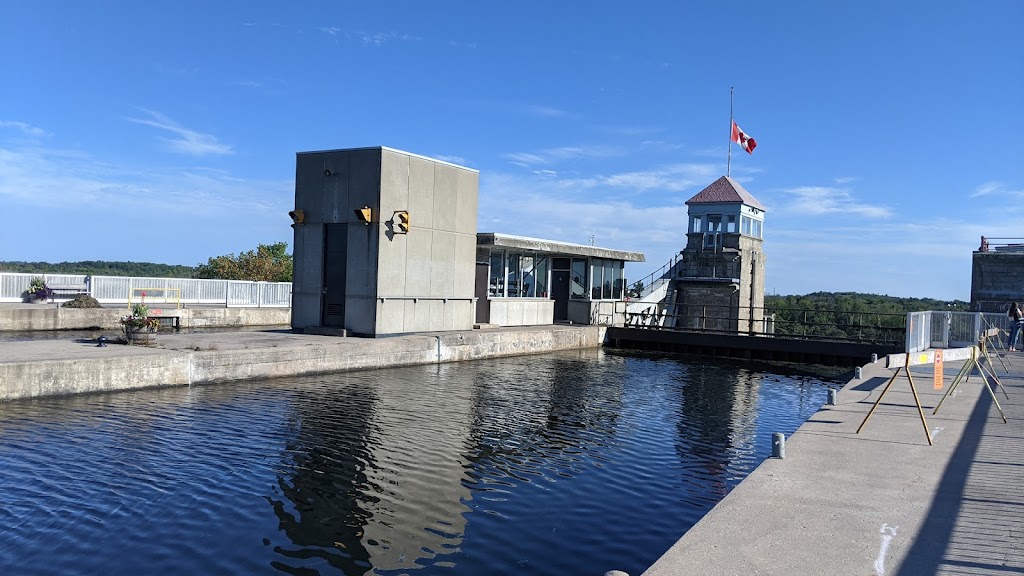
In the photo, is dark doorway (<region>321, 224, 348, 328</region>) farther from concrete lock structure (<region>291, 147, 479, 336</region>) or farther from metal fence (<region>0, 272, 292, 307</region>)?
metal fence (<region>0, 272, 292, 307</region>)

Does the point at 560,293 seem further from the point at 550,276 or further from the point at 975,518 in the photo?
the point at 975,518

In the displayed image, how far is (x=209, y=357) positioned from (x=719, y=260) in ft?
99.0

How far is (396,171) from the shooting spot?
2147cm

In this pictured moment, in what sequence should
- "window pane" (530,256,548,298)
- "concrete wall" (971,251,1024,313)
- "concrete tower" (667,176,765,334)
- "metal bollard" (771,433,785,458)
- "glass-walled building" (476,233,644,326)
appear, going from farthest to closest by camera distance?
"concrete wall" (971,251,1024,313) < "concrete tower" (667,176,765,334) < "window pane" (530,256,548,298) < "glass-walled building" (476,233,644,326) < "metal bollard" (771,433,785,458)

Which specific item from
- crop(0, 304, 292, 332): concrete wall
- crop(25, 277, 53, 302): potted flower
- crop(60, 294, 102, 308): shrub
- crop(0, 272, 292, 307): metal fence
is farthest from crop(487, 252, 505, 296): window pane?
crop(25, 277, 53, 302): potted flower

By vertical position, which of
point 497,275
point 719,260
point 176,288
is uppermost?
point 719,260

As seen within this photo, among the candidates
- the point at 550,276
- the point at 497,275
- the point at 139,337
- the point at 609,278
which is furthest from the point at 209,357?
the point at 609,278

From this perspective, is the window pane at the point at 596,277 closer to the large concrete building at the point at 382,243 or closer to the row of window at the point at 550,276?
the row of window at the point at 550,276

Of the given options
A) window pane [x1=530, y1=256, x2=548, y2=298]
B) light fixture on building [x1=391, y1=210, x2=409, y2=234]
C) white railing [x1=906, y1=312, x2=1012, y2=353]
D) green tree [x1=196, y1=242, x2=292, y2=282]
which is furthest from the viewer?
green tree [x1=196, y1=242, x2=292, y2=282]

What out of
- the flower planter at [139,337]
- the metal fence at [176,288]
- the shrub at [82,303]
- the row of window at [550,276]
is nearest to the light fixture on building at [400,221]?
the flower planter at [139,337]

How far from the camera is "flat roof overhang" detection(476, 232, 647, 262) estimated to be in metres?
26.8

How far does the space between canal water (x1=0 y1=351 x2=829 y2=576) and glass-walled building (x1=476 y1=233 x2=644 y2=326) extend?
12.2 metres

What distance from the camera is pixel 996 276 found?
43.9m

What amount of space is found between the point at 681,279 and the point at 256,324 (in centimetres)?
2214
